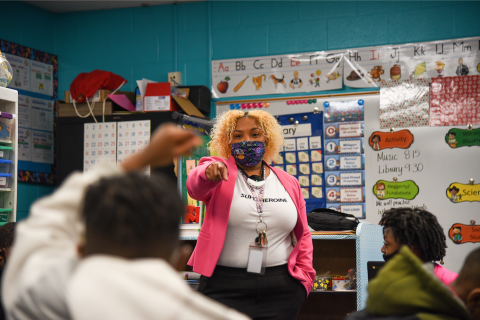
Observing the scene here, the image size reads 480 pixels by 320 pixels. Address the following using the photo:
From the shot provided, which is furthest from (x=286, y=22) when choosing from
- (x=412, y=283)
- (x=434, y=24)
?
(x=412, y=283)

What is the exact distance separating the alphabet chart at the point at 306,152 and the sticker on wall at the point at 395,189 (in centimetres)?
47

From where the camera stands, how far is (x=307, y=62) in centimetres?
432

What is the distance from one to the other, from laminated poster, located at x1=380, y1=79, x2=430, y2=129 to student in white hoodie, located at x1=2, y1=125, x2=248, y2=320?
3.48 meters

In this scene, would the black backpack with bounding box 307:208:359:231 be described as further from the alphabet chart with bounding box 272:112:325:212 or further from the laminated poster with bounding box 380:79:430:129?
the laminated poster with bounding box 380:79:430:129

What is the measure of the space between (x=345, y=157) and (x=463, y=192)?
95cm

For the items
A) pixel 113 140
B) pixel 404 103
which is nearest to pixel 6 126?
pixel 113 140

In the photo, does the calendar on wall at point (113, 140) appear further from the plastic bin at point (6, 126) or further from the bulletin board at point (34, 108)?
the plastic bin at point (6, 126)

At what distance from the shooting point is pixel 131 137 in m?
4.17

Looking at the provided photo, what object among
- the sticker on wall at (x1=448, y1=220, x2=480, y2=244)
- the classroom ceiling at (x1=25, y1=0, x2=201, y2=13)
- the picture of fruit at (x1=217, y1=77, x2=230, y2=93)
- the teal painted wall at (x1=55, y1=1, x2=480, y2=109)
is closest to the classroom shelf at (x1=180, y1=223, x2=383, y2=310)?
the sticker on wall at (x1=448, y1=220, x2=480, y2=244)

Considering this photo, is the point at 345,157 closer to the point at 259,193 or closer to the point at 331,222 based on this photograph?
the point at 331,222

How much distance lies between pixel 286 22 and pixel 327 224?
204 cm

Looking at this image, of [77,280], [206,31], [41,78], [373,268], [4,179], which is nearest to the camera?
[77,280]

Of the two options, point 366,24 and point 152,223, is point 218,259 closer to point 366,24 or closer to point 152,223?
point 152,223

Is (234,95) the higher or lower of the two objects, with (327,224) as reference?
higher
